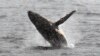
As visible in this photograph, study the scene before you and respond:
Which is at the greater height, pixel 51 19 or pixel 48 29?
pixel 48 29

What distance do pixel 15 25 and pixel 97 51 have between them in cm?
718

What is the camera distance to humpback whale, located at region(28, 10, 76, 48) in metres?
28.2

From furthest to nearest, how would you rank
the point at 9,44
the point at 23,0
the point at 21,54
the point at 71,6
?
the point at 23,0 → the point at 71,6 → the point at 9,44 → the point at 21,54

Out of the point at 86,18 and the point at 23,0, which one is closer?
the point at 86,18

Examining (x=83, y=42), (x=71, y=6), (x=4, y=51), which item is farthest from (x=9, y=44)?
(x=71, y=6)

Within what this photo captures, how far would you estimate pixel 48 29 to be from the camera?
2823 centimetres

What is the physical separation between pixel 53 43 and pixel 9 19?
7769 mm

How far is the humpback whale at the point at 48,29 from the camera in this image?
2816 cm

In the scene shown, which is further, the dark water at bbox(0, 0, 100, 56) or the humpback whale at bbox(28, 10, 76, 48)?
the humpback whale at bbox(28, 10, 76, 48)

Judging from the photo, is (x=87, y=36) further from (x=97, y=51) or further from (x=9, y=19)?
(x=9, y=19)

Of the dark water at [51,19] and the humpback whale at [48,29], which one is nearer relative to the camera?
the dark water at [51,19]

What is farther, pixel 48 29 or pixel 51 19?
pixel 51 19

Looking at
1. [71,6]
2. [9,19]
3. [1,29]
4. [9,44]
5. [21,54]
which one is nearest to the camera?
[21,54]

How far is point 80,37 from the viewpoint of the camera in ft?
101
